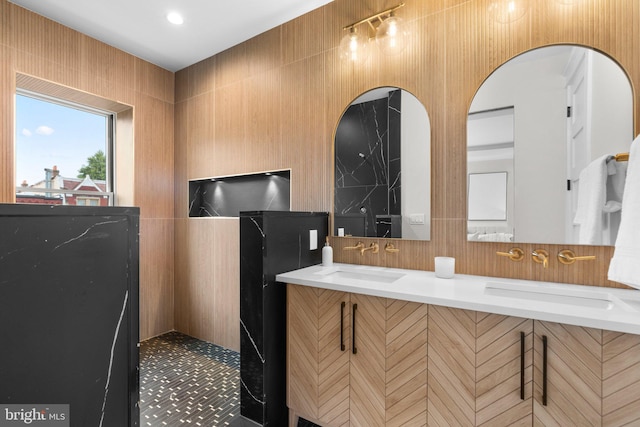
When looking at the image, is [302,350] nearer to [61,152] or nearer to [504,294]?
[504,294]

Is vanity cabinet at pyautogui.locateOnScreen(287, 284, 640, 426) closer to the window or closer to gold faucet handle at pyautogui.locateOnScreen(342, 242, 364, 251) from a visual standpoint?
gold faucet handle at pyautogui.locateOnScreen(342, 242, 364, 251)

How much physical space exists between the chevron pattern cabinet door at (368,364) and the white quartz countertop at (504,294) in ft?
0.31

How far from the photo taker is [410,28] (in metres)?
1.92

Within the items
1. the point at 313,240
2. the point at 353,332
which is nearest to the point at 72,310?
the point at 353,332

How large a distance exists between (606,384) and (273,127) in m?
2.42

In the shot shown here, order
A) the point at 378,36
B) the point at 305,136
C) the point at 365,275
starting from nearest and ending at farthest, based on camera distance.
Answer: the point at 365,275 → the point at 378,36 → the point at 305,136

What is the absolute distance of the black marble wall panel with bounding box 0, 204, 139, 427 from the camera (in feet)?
2.33

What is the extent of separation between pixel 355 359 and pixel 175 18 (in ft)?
9.01

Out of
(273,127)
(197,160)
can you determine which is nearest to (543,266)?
(273,127)

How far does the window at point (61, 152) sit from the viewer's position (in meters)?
2.48

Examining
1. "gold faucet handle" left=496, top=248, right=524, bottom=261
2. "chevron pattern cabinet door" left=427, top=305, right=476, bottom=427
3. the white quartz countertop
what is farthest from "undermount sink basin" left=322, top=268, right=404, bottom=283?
"gold faucet handle" left=496, top=248, right=524, bottom=261

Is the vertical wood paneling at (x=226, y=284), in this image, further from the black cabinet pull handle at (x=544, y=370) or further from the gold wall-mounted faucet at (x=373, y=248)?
the black cabinet pull handle at (x=544, y=370)

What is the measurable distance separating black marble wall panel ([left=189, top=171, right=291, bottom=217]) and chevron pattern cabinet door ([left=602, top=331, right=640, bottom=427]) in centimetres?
205

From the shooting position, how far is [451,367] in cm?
129
